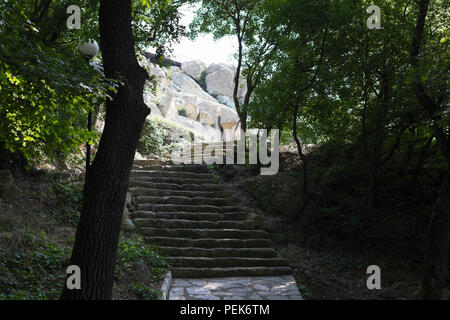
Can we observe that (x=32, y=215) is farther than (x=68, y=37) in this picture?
No

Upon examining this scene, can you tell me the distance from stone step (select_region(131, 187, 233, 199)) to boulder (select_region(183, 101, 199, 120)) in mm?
15568

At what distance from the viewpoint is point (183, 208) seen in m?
8.18

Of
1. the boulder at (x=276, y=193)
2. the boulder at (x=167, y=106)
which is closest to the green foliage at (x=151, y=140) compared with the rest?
the boulder at (x=276, y=193)

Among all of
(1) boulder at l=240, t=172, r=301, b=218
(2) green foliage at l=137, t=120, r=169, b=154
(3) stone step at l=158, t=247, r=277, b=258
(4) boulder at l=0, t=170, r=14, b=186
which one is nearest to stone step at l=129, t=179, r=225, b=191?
(1) boulder at l=240, t=172, r=301, b=218

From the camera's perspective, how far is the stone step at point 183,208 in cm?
796

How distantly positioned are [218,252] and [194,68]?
1098 inches

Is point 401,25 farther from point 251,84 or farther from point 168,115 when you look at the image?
point 168,115

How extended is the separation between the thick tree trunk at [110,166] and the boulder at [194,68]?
95.5 ft

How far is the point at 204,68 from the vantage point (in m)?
33.1

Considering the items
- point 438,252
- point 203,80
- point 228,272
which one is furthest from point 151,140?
point 203,80

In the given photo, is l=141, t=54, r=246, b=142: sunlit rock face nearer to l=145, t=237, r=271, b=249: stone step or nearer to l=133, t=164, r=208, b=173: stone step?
l=133, t=164, r=208, b=173: stone step

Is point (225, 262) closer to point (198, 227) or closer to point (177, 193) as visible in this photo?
point (198, 227)

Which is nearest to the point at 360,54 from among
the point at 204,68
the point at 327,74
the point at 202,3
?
the point at 327,74

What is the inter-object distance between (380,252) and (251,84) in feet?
20.4
